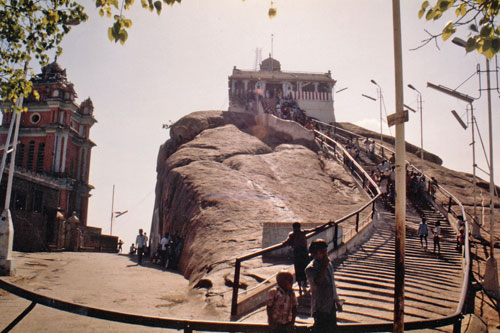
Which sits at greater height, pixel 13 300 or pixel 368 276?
pixel 368 276

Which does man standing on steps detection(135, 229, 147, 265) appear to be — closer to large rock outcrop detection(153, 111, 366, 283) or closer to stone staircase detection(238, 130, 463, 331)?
large rock outcrop detection(153, 111, 366, 283)

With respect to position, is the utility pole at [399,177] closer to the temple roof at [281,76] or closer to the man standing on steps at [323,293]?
the man standing on steps at [323,293]

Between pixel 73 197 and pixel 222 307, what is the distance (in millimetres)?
52067

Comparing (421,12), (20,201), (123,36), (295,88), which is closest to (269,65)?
(295,88)

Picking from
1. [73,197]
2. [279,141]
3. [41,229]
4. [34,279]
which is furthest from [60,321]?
[73,197]

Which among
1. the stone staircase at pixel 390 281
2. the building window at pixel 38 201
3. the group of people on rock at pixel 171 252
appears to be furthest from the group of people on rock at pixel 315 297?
the building window at pixel 38 201

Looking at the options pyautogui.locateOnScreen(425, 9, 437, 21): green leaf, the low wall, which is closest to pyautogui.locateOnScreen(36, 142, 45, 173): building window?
the low wall

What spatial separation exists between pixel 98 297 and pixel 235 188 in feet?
33.1

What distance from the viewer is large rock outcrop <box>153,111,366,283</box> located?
14023mm

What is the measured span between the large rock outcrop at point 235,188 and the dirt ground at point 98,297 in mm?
1484

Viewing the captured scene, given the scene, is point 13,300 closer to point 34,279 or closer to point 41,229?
point 34,279

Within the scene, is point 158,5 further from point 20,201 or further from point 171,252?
point 20,201

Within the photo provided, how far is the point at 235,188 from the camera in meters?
18.7

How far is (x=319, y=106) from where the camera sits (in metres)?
47.1
